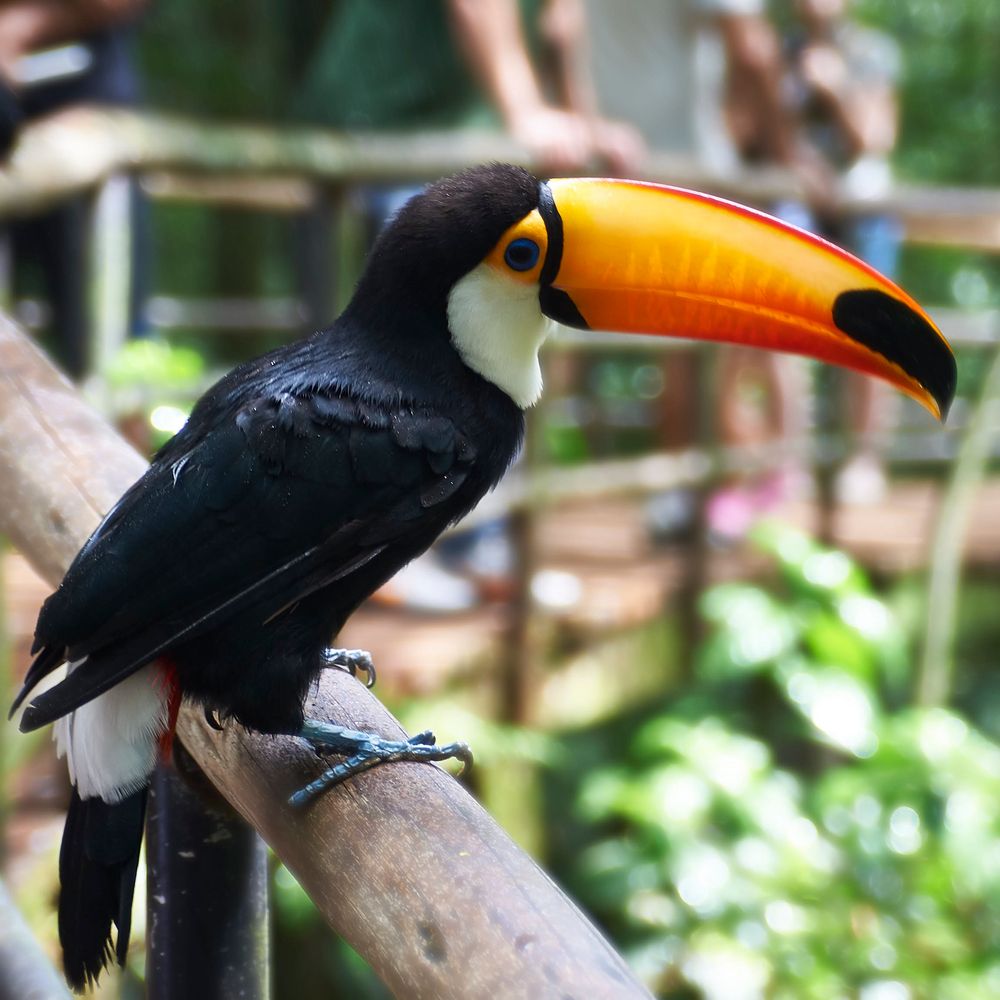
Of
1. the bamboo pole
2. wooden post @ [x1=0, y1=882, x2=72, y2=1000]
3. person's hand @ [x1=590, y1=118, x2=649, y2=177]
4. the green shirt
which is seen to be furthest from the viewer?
the bamboo pole

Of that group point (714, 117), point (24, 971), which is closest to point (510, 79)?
point (714, 117)

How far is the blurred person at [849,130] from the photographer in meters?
4.78

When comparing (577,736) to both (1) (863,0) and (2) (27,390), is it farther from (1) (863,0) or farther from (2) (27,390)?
(1) (863,0)

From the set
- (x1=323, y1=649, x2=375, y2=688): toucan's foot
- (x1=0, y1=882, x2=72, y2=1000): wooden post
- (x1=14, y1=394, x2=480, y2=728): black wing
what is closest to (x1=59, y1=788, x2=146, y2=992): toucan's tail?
(x1=14, y1=394, x2=480, y2=728): black wing

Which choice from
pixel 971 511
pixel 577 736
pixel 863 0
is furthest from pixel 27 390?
pixel 863 0

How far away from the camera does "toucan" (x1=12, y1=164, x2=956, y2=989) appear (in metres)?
1.34

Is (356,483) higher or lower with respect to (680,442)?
higher

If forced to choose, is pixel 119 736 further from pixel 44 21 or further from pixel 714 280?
pixel 44 21

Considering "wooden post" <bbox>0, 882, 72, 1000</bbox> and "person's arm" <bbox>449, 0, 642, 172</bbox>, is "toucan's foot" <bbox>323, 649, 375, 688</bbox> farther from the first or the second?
"person's arm" <bbox>449, 0, 642, 172</bbox>

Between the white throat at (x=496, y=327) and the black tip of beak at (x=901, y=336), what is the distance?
0.34 meters

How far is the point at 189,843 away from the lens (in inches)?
52.7

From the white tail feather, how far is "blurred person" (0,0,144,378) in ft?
4.42

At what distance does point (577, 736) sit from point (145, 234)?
244 cm

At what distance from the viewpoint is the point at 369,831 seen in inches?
43.7
